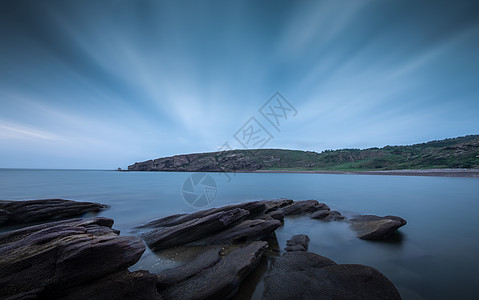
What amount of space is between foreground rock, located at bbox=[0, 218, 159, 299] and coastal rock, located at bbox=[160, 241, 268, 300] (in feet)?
2.78

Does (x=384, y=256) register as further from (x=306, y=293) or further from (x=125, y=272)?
(x=125, y=272)

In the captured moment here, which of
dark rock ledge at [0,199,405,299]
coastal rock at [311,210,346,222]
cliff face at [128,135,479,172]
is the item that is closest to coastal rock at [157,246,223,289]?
dark rock ledge at [0,199,405,299]

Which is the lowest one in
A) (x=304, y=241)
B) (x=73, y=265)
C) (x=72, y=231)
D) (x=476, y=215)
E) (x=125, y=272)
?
(x=476, y=215)

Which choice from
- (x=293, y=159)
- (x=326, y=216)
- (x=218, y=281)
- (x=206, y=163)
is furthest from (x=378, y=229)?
(x=206, y=163)

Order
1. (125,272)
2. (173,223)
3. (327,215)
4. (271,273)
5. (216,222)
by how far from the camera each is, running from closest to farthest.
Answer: (125,272) → (271,273) → (216,222) → (173,223) → (327,215)

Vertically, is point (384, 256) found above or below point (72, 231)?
below

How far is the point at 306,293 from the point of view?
16.8 feet

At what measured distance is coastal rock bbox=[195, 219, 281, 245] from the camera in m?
8.91

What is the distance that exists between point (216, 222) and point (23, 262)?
6.94 metres

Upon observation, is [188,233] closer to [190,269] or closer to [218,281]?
[190,269]

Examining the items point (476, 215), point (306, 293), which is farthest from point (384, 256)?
point (476, 215)

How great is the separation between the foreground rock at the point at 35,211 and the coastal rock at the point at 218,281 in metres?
14.8

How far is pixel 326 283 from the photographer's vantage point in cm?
539

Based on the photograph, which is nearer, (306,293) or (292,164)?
(306,293)
